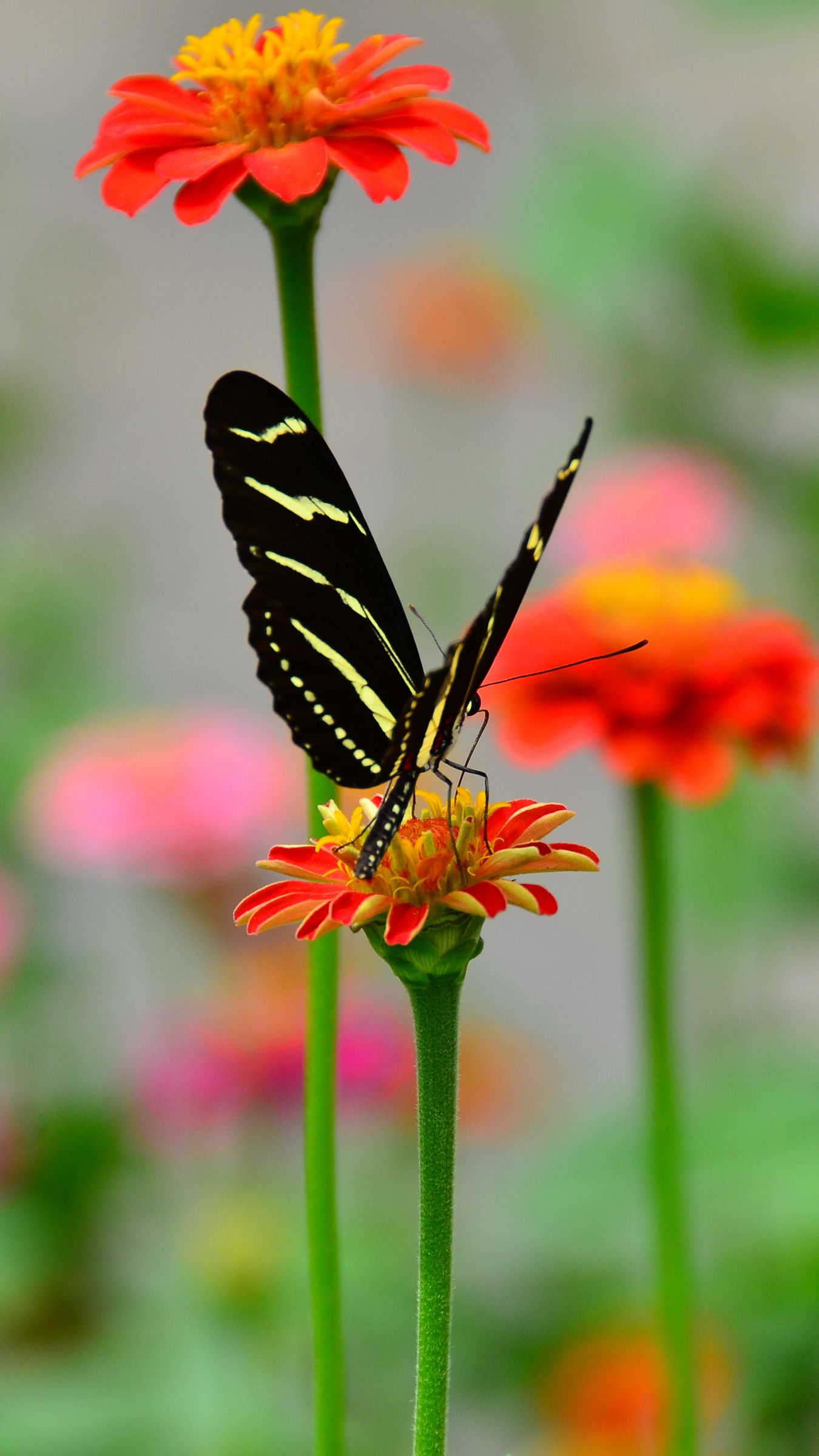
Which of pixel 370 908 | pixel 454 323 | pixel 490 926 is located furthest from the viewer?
pixel 490 926

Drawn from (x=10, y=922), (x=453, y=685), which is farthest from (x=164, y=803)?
(x=453, y=685)

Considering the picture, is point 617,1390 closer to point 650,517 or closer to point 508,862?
point 650,517

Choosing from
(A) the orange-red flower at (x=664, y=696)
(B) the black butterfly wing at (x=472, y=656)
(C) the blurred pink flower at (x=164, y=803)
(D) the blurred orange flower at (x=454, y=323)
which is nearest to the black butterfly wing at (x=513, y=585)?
(B) the black butterfly wing at (x=472, y=656)

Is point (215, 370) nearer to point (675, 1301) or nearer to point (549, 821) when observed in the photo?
point (675, 1301)

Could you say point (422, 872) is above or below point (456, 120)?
below

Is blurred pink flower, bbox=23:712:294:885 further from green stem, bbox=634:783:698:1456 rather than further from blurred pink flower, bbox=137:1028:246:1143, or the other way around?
green stem, bbox=634:783:698:1456

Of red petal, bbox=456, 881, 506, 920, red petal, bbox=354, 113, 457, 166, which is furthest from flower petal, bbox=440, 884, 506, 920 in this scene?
red petal, bbox=354, 113, 457, 166
